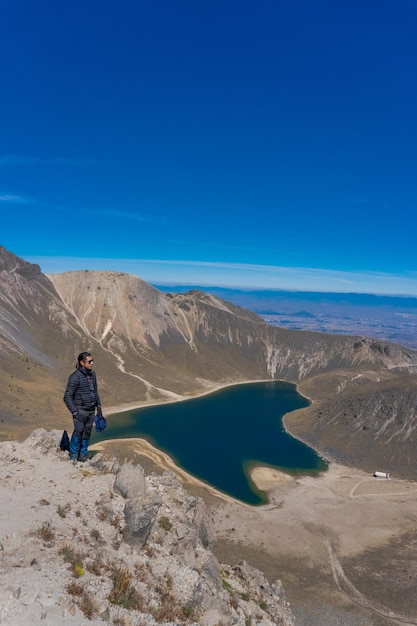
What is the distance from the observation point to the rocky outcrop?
10453mm

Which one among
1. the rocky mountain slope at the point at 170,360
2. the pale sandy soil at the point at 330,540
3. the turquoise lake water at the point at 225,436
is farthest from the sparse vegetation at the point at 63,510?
the rocky mountain slope at the point at 170,360

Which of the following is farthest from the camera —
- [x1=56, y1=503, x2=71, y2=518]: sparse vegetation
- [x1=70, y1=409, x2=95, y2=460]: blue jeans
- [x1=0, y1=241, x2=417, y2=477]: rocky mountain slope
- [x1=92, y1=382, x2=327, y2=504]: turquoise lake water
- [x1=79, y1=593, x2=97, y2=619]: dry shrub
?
[x1=0, y1=241, x2=417, y2=477]: rocky mountain slope

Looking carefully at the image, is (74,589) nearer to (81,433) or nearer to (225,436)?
(81,433)

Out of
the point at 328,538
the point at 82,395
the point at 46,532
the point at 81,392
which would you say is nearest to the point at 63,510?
the point at 46,532

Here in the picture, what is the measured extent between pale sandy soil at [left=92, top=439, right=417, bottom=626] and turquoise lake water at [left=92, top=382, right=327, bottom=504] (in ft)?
12.2

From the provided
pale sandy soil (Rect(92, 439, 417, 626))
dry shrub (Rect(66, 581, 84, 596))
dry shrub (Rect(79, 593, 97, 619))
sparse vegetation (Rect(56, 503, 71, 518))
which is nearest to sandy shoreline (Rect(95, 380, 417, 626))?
pale sandy soil (Rect(92, 439, 417, 626))

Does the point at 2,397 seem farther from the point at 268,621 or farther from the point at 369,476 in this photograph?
the point at 268,621

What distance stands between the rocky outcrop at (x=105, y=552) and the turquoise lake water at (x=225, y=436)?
4924cm

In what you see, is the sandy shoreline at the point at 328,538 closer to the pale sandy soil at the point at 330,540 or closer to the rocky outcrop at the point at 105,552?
the pale sandy soil at the point at 330,540

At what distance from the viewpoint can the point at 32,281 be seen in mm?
167250

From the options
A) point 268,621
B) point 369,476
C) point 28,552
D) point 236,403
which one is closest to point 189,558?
point 268,621

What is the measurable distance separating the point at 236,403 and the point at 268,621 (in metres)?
113

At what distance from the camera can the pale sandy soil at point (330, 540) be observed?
37594 mm

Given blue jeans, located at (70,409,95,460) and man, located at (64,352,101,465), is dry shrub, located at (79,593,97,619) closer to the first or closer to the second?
man, located at (64,352,101,465)
